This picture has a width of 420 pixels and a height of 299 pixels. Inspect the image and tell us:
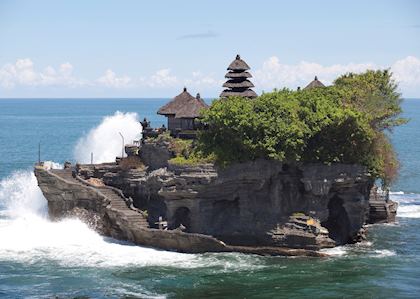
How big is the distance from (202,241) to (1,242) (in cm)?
1859

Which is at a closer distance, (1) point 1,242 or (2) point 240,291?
(2) point 240,291

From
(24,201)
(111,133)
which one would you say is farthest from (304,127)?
(111,133)

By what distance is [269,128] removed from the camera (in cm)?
6431

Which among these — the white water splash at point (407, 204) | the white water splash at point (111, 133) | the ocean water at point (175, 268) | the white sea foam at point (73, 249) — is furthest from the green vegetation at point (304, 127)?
the white water splash at point (111, 133)

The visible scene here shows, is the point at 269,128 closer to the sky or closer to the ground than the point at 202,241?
closer to the sky

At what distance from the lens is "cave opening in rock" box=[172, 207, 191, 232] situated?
66081 mm

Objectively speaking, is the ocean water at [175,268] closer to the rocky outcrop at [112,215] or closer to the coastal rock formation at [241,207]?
the rocky outcrop at [112,215]

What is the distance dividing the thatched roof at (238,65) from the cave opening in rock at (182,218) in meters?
17.0

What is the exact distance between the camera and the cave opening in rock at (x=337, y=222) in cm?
6825

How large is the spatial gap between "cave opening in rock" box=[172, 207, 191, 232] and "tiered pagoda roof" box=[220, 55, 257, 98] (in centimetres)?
1467

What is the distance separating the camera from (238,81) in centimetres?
7719

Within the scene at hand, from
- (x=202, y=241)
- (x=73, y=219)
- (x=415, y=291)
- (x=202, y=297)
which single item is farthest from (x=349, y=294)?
(x=73, y=219)

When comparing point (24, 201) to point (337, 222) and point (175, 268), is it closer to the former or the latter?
point (175, 268)

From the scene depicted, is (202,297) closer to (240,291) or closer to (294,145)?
(240,291)
